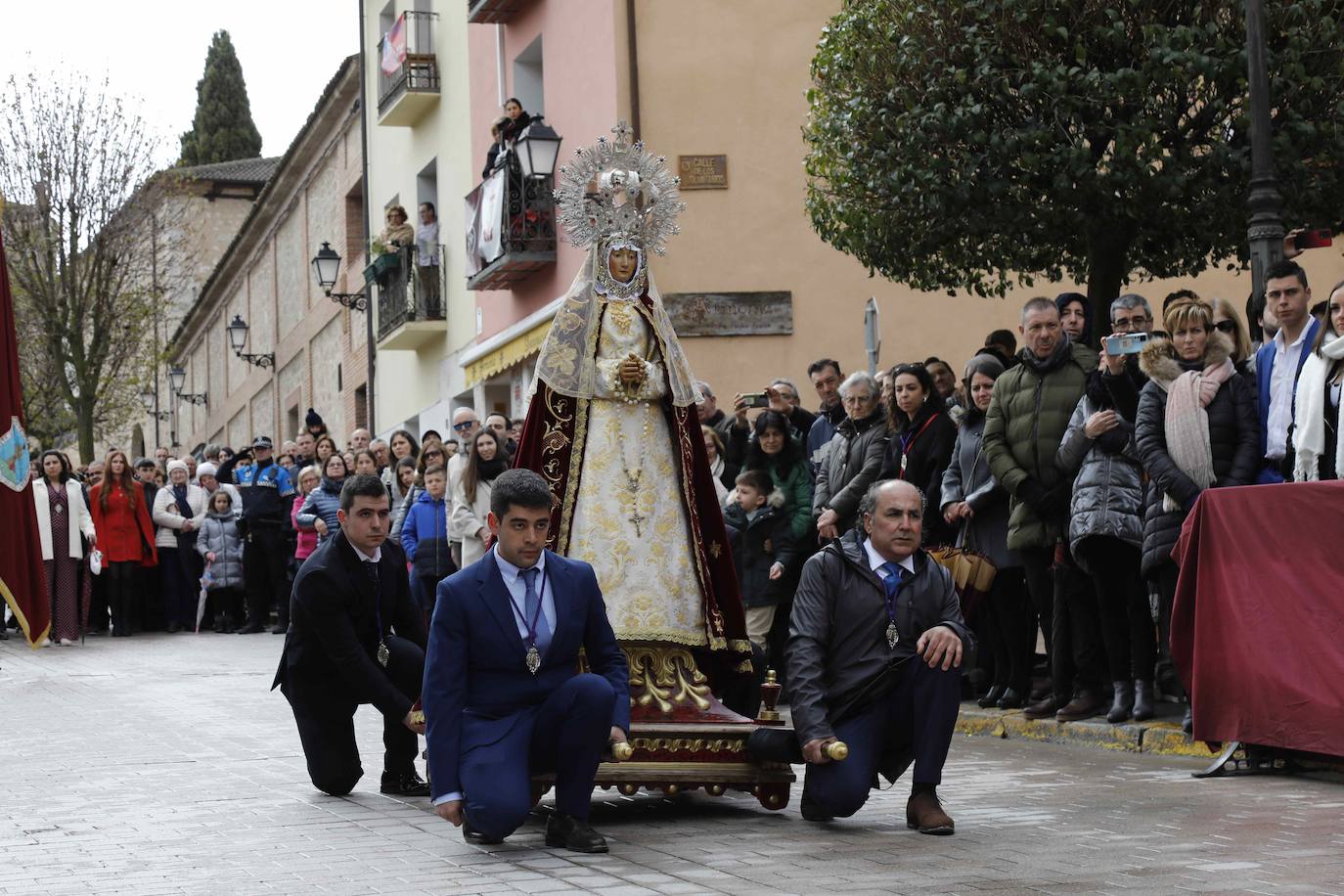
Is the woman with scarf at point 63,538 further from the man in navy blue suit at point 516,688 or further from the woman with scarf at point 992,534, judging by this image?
the man in navy blue suit at point 516,688

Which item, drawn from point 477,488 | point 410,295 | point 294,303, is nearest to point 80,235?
point 294,303

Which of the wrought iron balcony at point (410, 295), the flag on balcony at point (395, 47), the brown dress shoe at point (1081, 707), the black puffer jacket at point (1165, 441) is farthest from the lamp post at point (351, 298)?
the black puffer jacket at point (1165, 441)

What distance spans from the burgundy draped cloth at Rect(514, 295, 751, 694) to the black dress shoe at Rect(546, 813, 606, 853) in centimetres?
155

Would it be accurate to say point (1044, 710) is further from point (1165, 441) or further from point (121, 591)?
point (121, 591)

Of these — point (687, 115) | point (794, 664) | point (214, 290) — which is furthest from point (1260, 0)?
point (214, 290)

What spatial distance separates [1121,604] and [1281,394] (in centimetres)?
161

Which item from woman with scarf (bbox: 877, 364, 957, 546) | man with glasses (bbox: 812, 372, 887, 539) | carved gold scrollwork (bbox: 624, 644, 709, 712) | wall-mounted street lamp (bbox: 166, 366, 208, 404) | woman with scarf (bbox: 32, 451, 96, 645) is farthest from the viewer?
wall-mounted street lamp (bbox: 166, 366, 208, 404)

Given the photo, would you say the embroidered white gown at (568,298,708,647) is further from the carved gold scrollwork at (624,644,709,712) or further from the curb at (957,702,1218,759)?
the curb at (957,702,1218,759)

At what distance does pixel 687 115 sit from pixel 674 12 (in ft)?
3.90

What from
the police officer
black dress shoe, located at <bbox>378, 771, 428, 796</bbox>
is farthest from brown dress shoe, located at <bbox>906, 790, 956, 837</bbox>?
the police officer

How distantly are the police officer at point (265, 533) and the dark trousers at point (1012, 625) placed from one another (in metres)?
11.8

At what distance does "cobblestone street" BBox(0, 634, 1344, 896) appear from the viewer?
6.30m

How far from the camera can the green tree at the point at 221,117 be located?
231ft

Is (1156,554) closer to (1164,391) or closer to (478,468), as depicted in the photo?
(1164,391)
